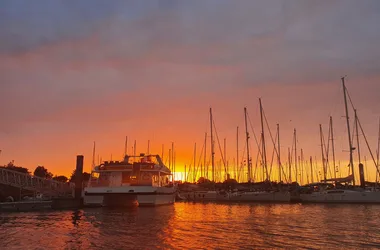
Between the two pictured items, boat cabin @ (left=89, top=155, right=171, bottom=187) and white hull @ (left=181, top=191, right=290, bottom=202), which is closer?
boat cabin @ (left=89, top=155, right=171, bottom=187)

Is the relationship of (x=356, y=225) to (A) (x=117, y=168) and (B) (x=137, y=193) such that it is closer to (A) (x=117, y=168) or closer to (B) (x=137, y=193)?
(B) (x=137, y=193)

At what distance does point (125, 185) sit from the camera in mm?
59156

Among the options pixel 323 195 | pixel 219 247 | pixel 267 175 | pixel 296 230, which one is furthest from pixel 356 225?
pixel 267 175

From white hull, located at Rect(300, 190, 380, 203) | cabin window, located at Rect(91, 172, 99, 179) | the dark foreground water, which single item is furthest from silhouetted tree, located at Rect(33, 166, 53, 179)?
the dark foreground water

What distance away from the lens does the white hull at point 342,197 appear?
2443 inches

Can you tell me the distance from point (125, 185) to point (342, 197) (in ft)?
123

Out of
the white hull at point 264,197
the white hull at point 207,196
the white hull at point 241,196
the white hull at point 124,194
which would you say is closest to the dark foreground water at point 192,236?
the white hull at point 124,194

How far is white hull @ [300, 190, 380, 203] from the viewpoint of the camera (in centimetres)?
6206

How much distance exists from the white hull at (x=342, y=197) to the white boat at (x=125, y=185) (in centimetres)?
2750

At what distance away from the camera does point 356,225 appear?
31.7 metres

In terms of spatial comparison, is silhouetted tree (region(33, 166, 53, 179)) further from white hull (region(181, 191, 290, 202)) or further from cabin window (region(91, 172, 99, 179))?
cabin window (region(91, 172, 99, 179))

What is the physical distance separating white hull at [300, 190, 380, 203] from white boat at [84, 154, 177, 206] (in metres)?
27.5

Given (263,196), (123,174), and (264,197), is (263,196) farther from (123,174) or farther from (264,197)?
(123,174)

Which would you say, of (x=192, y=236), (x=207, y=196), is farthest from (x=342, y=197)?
(x=192, y=236)
